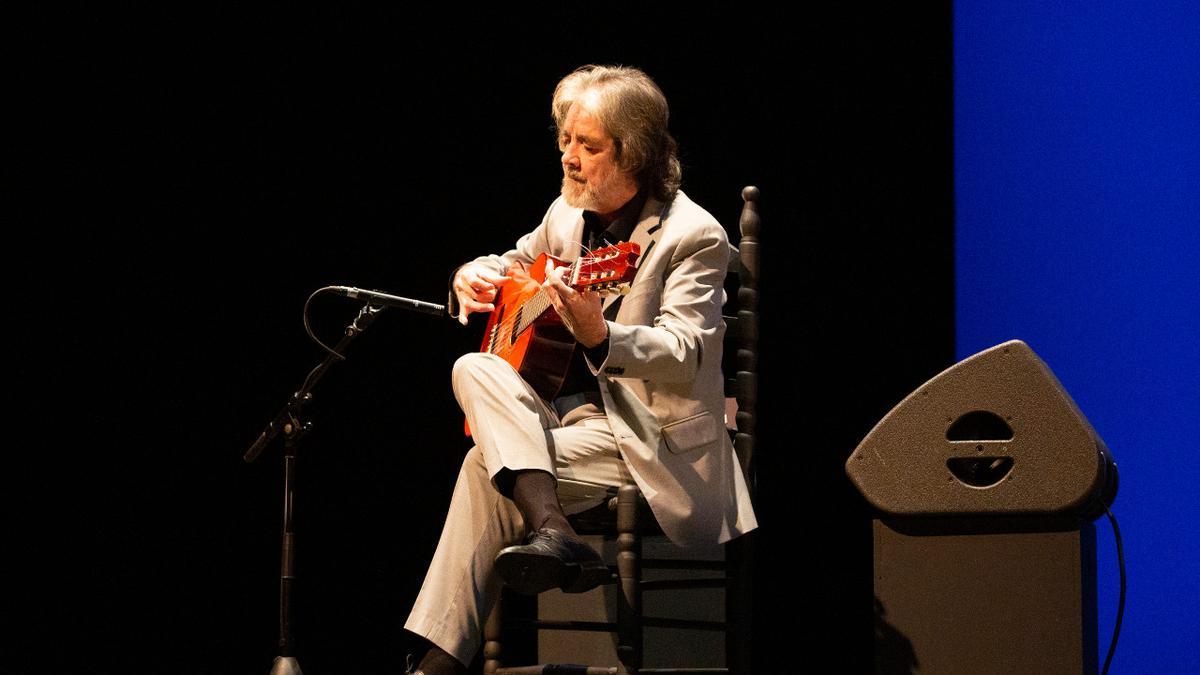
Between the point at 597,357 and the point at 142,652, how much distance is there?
5.80 ft

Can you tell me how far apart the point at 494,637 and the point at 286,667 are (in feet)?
1.61

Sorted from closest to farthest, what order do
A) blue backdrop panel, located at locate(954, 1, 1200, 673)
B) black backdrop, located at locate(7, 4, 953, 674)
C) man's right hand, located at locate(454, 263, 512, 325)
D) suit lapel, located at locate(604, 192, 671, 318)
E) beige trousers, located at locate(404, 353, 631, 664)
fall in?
beige trousers, located at locate(404, 353, 631, 664), suit lapel, located at locate(604, 192, 671, 318), man's right hand, located at locate(454, 263, 512, 325), blue backdrop panel, located at locate(954, 1, 1200, 673), black backdrop, located at locate(7, 4, 953, 674)

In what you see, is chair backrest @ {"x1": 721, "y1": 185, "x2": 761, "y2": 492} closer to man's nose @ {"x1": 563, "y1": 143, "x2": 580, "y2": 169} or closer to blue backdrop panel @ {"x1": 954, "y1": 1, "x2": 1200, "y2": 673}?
man's nose @ {"x1": 563, "y1": 143, "x2": 580, "y2": 169}

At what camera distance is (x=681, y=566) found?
2514mm

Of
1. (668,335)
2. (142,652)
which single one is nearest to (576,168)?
(668,335)

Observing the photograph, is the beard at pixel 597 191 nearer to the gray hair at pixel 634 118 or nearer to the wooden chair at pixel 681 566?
the gray hair at pixel 634 118

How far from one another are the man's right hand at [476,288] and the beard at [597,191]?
0.21 metres

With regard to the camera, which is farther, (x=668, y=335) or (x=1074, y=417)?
(x=668, y=335)

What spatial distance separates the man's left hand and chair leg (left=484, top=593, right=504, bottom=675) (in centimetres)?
57

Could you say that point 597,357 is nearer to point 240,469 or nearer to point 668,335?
point 668,335

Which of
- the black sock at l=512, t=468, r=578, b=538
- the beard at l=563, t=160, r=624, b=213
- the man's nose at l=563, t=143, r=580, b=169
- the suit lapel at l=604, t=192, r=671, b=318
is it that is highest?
the man's nose at l=563, t=143, r=580, b=169

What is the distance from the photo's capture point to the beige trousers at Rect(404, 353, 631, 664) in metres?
2.21

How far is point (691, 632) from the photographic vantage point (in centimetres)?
285

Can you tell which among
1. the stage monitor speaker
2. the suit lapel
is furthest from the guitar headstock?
the stage monitor speaker
